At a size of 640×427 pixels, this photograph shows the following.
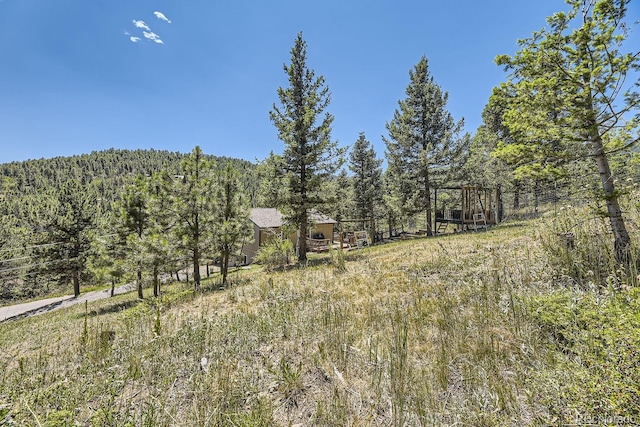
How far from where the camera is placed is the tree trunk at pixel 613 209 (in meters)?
4.12

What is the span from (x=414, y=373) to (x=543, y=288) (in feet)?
9.09

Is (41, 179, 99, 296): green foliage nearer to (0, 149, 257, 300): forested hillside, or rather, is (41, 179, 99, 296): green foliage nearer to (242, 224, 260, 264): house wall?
(0, 149, 257, 300): forested hillside

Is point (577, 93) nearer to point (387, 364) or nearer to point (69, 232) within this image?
point (387, 364)

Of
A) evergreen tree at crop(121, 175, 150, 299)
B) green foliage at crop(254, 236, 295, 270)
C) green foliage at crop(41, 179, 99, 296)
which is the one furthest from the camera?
green foliage at crop(41, 179, 99, 296)

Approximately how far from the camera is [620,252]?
4.10m

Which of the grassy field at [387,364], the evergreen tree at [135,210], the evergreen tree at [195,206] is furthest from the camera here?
the evergreen tree at [135,210]

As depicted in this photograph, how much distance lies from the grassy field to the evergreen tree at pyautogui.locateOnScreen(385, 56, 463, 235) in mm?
13630

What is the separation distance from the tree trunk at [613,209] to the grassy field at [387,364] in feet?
0.86

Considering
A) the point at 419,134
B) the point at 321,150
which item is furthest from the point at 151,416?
the point at 419,134

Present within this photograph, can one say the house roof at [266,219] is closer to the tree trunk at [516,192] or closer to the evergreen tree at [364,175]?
the evergreen tree at [364,175]

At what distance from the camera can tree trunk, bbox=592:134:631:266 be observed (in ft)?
13.5

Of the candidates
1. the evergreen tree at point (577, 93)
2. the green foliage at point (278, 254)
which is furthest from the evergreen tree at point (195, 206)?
the evergreen tree at point (577, 93)

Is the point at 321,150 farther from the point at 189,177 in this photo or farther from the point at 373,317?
the point at 373,317

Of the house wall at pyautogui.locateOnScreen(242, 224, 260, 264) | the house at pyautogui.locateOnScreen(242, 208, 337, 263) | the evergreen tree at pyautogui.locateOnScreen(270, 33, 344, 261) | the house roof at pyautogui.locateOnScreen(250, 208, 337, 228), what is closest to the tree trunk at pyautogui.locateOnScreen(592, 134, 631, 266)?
the evergreen tree at pyautogui.locateOnScreen(270, 33, 344, 261)
